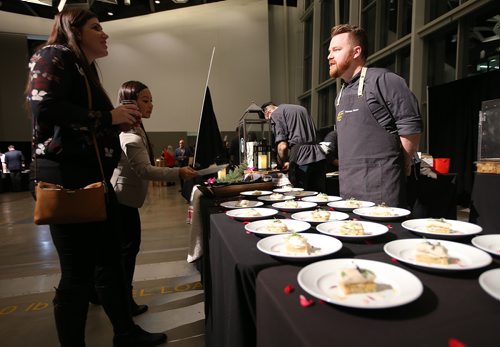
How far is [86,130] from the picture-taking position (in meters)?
1.16

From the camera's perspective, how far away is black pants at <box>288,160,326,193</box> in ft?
9.87

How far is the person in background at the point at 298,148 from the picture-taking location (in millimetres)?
2996

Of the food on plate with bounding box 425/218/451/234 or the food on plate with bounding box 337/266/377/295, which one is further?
Result: the food on plate with bounding box 425/218/451/234

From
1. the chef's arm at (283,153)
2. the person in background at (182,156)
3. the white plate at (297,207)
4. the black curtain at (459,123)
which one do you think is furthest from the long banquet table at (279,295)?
the person in background at (182,156)

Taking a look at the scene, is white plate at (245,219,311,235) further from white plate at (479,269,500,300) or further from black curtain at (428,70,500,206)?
black curtain at (428,70,500,206)

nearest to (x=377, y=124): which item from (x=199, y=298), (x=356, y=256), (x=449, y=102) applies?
(x=356, y=256)

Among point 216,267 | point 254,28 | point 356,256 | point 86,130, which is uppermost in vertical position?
point 254,28

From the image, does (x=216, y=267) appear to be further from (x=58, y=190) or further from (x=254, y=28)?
(x=254, y=28)

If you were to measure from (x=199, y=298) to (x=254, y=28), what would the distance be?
34.5ft

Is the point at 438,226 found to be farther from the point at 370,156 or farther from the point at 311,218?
the point at 370,156

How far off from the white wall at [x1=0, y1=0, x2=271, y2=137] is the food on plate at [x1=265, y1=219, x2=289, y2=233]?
9.81 m

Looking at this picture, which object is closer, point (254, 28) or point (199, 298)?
point (199, 298)

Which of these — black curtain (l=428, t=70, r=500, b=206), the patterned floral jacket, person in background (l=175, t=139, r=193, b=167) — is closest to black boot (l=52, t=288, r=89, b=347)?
the patterned floral jacket

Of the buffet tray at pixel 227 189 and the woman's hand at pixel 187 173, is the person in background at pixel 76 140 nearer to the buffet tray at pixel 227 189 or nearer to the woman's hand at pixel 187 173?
the woman's hand at pixel 187 173
